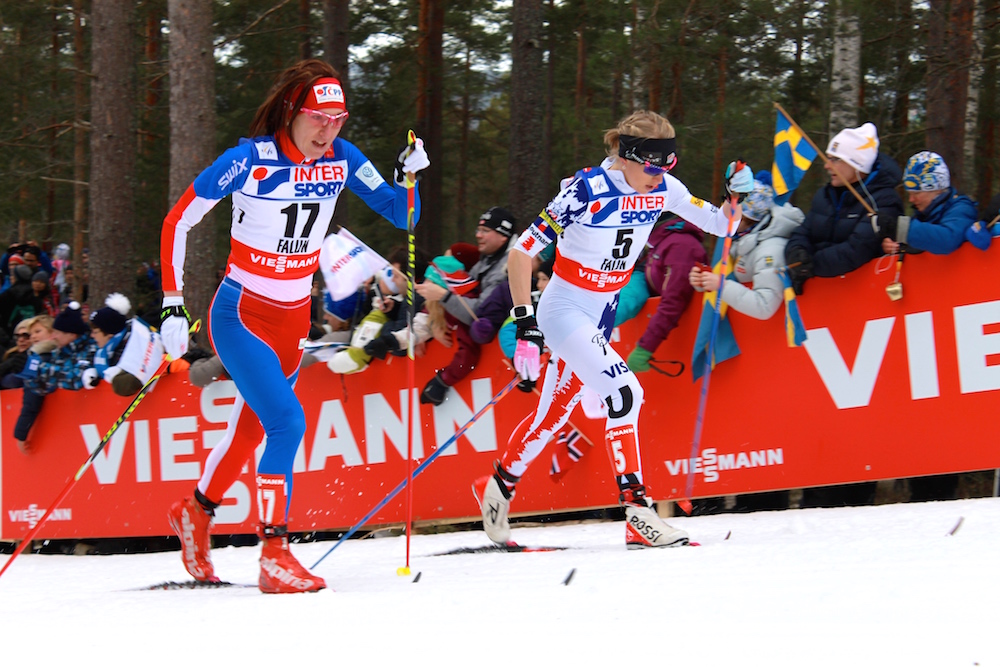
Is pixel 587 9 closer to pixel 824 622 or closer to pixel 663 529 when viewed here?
pixel 663 529

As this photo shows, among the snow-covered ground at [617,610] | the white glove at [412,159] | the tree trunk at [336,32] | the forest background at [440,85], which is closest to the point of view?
the snow-covered ground at [617,610]

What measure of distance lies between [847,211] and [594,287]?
Answer: 175 cm

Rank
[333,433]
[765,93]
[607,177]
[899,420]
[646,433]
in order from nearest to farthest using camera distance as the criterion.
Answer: [607,177]
[899,420]
[646,433]
[333,433]
[765,93]

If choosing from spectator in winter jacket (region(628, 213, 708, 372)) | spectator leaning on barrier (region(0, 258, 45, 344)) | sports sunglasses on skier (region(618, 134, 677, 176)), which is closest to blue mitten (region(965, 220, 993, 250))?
spectator in winter jacket (region(628, 213, 708, 372))

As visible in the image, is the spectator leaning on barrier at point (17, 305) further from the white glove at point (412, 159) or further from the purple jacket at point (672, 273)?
the white glove at point (412, 159)

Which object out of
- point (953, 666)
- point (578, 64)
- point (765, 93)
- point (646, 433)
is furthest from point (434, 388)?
point (578, 64)

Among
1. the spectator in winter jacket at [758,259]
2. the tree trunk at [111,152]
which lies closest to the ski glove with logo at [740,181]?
the spectator in winter jacket at [758,259]

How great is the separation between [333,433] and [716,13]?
8.03 m

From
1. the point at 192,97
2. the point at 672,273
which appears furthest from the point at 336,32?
the point at 672,273

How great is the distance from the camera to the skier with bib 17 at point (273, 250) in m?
4.66

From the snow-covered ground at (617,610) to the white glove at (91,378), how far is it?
374 centimetres

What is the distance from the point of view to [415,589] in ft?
14.2

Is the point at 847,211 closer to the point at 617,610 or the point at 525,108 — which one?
the point at 617,610

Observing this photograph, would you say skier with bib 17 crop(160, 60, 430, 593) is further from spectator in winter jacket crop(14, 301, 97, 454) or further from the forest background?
the forest background
